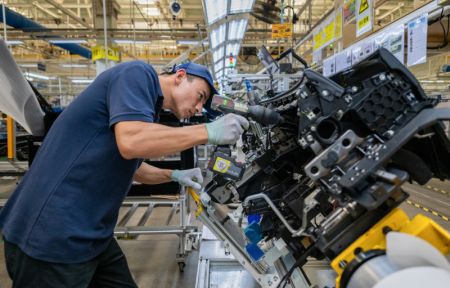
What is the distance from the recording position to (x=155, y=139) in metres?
1.36

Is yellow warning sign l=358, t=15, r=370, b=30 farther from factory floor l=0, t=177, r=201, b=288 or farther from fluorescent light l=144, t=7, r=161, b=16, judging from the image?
fluorescent light l=144, t=7, r=161, b=16

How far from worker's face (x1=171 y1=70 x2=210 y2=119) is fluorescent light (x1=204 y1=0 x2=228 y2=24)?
2.21 m

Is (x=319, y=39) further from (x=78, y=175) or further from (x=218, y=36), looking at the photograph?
(x=78, y=175)

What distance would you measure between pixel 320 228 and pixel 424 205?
557 cm

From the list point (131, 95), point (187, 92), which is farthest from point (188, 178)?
point (131, 95)

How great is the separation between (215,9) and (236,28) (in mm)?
964

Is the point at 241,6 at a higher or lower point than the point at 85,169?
higher

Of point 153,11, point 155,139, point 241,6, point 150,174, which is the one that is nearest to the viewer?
point 155,139

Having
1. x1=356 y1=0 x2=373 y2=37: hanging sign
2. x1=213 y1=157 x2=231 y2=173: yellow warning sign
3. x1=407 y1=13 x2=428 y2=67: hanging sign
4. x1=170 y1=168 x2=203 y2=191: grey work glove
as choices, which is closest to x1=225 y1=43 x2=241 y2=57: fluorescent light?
x1=356 y1=0 x2=373 y2=37: hanging sign

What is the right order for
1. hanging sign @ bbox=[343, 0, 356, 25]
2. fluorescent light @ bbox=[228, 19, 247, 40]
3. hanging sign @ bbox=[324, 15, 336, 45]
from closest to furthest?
hanging sign @ bbox=[343, 0, 356, 25] < hanging sign @ bbox=[324, 15, 336, 45] < fluorescent light @ bbox=[228, 19, 247, 40]

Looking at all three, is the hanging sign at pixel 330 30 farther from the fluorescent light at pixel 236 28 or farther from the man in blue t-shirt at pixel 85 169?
the man in blue t-shirt at pixel 85 169

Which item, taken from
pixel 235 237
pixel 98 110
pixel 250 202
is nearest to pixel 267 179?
pixel 250 202

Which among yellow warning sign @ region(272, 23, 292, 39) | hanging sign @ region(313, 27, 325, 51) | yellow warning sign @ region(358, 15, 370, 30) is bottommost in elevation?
yellow warning sign @ region(358, 15, 370, 30)

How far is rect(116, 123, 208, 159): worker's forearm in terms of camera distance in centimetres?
132
